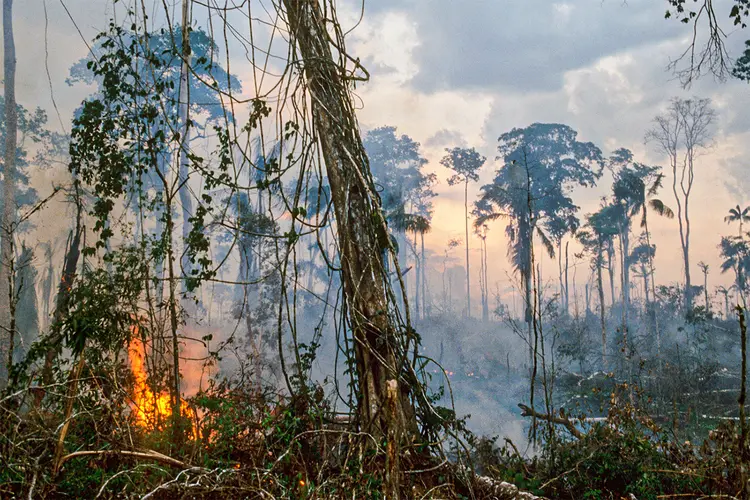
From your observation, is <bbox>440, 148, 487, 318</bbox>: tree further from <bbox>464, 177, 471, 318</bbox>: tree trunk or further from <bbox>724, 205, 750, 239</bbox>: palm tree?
<bbox>724, 205, 750, 239</bbox>: palm tree

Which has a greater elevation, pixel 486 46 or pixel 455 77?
pixel 486 46

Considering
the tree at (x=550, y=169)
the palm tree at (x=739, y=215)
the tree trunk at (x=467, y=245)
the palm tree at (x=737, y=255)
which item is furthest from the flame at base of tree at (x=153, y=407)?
the palm tree at (x=737, y=255)

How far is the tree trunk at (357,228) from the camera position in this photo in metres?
2.76

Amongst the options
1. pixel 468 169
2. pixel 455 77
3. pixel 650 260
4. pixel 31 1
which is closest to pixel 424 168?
pixel 468 169

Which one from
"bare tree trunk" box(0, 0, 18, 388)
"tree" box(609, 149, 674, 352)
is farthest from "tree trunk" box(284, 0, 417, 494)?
"tree" box(609, 149, 674, 352)

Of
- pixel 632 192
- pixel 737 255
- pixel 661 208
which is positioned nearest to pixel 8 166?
pixel 632 192

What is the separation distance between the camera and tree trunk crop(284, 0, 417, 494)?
9.05ft

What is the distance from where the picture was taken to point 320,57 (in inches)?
116

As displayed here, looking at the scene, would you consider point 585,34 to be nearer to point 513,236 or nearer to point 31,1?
point 513,236

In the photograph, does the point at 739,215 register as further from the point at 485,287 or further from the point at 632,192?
the point at 485,287

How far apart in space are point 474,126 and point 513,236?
576 cm

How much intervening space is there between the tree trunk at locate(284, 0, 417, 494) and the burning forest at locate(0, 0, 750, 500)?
0.05 feet

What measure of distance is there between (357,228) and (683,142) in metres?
20.5

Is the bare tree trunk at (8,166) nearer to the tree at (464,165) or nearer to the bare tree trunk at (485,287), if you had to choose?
the tree at (464,165)
